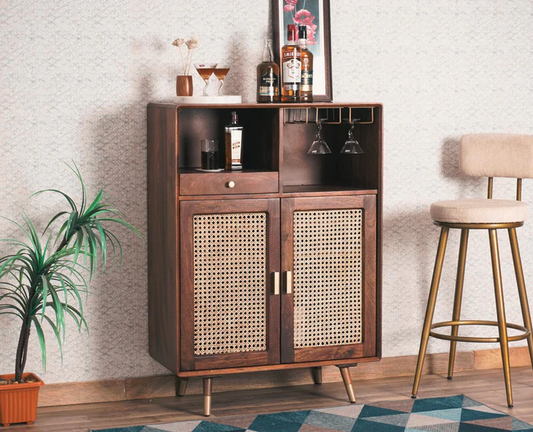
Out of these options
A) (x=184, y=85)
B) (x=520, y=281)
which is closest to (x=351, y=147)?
(x=184, y=85)

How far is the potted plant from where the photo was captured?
321 centimetres

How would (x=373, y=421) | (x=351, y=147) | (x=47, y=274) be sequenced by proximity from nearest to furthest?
(x=47, y=274), (x=373, y=421), (x=351, y=147)

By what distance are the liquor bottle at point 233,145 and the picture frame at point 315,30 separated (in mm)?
427

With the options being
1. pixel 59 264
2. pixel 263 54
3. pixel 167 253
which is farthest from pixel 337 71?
pixel 59 264

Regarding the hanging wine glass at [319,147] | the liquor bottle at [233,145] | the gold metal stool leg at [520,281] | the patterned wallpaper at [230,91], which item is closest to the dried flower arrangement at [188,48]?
the patterned wallpaper at [230,91]

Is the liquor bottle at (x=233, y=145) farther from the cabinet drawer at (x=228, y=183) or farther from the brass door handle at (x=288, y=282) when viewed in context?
the brass door handle at (x=288, y=282)

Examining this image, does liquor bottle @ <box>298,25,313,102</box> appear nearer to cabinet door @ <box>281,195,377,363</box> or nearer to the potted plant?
cabinet door @ <box>281,195,377,363</box>

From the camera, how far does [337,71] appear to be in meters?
3.79

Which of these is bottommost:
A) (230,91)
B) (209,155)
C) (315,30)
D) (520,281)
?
(520,281)

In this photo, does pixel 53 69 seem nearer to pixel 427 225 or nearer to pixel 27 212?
pixel 27 212

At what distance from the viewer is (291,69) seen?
3457 mm

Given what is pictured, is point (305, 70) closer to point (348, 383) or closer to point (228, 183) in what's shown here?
point (228, 183)

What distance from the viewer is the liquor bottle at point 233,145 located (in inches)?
134

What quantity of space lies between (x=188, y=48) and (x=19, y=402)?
5.15ft
